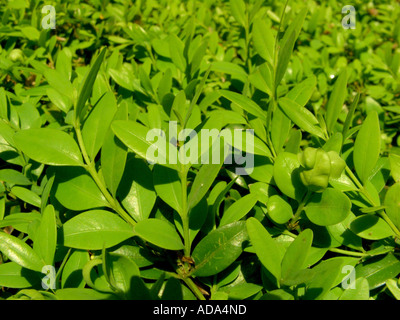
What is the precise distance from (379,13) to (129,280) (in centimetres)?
219

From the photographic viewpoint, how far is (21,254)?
2.58 feet

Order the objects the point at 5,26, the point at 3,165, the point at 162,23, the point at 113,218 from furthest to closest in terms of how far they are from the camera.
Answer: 1. the point at 162,23
2. the point at 5,26
3. the point at 3,165
4. the point at 113,218

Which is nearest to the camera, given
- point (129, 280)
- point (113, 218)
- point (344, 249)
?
point (129, 280)

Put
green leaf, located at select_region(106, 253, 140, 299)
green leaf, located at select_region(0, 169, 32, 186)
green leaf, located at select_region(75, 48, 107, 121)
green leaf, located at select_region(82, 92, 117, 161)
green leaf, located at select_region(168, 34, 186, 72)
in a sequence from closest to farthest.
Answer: green leaf, located at select_region(106, 253, 140, 299), green leaf, located at select_region(75, 48, 107, 121), green leaf, located at select_region(82, 92, 117, 161), green leaf, located at select_region(0, 169, 32, 186), green leaf, located at select_region(168, 34, 186, 72)

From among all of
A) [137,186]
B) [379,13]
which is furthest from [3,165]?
[379,13]

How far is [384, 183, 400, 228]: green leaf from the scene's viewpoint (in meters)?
0.79

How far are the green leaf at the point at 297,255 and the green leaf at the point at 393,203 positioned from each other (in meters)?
0.22

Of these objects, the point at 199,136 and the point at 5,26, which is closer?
the point at 199,136

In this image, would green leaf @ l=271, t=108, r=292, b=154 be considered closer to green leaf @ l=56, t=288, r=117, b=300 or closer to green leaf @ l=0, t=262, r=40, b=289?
green leaf @ l=56, t=288, r=117, b=300

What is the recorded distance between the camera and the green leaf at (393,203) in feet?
2.59

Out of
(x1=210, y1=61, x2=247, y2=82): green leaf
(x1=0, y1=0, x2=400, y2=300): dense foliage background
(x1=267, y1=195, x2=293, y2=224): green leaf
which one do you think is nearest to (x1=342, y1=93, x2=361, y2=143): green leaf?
(x1=0, y1=0, x2=400, y2=300): dense foliage background

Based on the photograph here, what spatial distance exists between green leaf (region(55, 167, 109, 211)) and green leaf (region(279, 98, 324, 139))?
50cm
